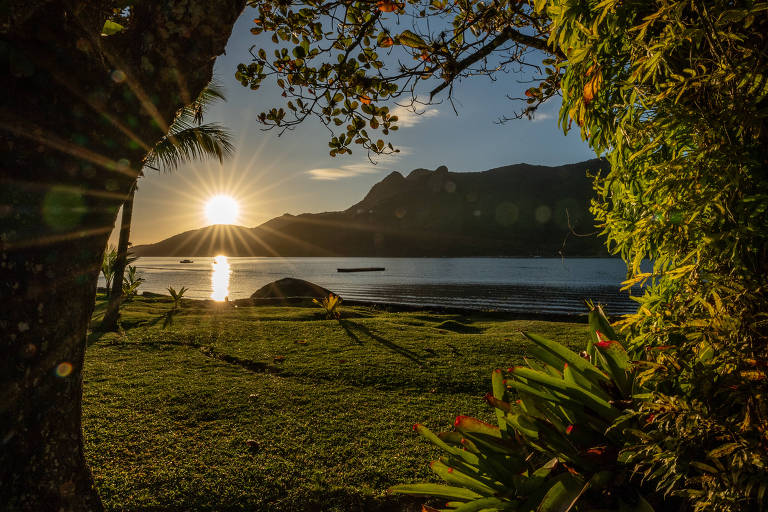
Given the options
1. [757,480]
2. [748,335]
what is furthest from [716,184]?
[757,480]

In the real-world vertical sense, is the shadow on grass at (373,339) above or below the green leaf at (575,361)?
below

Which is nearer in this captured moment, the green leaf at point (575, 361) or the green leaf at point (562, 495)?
the green leaf at point (562, 495)

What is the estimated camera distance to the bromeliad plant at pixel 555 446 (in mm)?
1660

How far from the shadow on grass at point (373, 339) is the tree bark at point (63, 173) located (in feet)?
20.3

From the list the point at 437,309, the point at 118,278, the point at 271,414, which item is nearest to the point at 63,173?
the point at 271,414

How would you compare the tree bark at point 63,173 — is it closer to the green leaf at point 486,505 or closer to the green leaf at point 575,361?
the green leaf at point 486,505

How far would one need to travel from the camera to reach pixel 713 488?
1.13 metres

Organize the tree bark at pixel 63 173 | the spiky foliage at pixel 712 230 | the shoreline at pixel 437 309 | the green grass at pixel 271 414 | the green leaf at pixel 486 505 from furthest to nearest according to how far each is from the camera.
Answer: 1. the shoreline at pixel 437 309
2. the green grass at pixel 271 414
3. the green leaf at pixel 486 505
4. the tree bark at pixel 63 173
5. the spiky foliage at pixel 712 230

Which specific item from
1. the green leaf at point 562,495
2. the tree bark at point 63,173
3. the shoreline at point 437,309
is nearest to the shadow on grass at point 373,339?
the green leaf at point 562,495

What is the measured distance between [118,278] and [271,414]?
942cm

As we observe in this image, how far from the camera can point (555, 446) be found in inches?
72.6

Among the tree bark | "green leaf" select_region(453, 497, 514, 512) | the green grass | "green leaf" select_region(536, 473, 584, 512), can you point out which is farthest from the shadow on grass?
the tree bark

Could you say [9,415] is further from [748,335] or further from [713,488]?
[748,335]

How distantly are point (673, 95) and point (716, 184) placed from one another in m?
0.36
